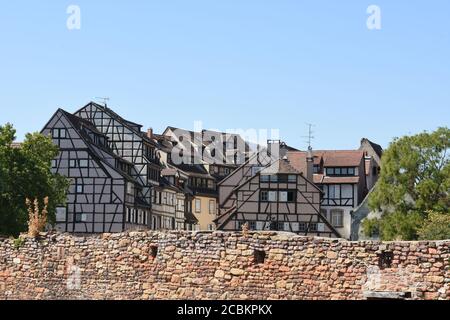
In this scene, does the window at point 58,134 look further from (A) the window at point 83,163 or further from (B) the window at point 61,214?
(B) the window at point 61,214

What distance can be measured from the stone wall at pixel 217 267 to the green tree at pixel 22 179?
2595 cm

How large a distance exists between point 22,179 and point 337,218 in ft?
147

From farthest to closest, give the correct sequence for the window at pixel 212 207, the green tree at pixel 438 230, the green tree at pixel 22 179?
the window at pixel 212 207 < the green tree at pixel 22 179 < the green tree at pixel 438 230

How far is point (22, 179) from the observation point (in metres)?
60.8

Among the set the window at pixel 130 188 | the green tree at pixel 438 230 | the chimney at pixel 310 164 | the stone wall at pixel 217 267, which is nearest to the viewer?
the stone wall at pixel 217 267

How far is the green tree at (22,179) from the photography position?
55.7 meters

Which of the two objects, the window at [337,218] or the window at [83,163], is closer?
the window at [83,163]

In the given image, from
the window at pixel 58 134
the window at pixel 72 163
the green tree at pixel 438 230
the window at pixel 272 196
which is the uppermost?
the window at pixel 58 134

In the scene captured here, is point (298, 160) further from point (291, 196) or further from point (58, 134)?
point (58, 134)

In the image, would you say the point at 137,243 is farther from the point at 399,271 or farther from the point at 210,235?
the point at 399,271

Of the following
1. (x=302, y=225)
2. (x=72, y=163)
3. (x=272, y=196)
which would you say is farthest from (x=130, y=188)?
(x=302, y=225)

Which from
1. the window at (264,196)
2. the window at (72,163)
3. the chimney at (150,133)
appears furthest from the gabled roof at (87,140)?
the chimney at (150,133)

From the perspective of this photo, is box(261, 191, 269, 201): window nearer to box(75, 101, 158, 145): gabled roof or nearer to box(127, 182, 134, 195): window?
box(127, 182, 134, 195): window
